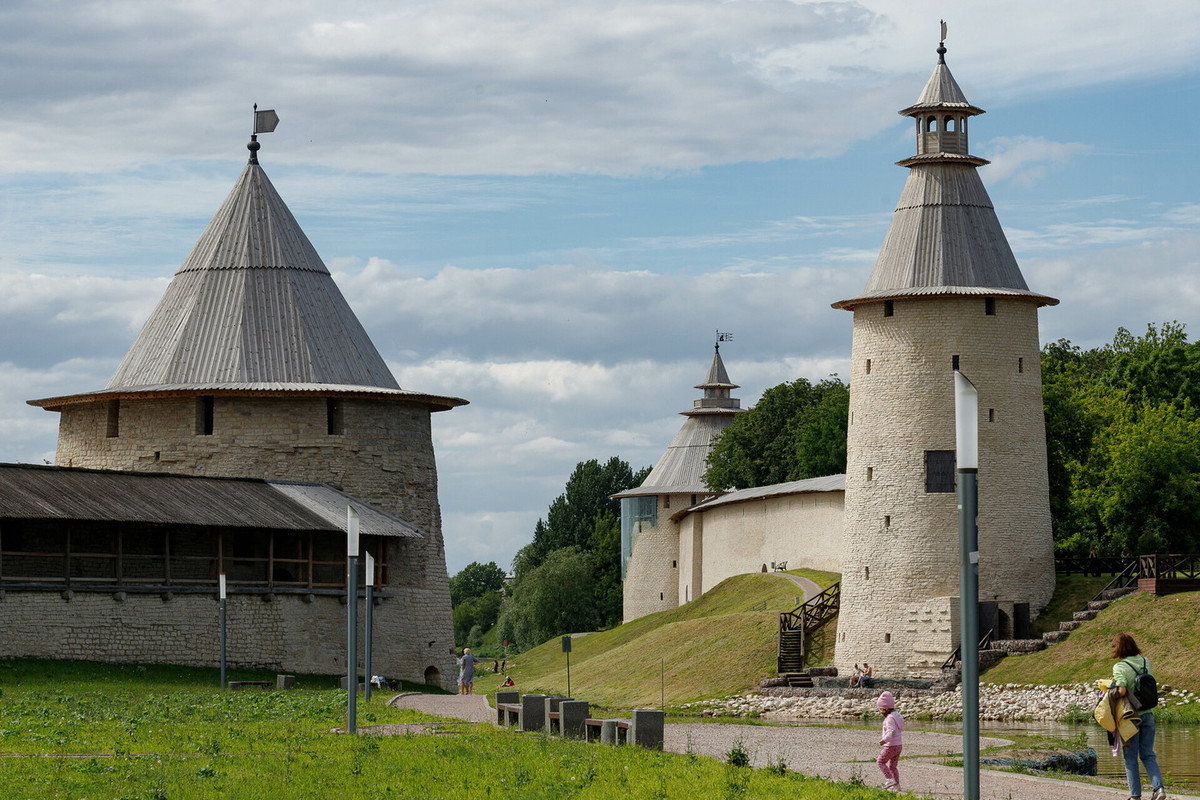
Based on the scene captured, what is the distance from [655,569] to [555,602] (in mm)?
14382

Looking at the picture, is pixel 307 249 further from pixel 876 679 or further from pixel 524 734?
pixel 524 734

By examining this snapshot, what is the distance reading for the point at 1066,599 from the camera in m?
42.8

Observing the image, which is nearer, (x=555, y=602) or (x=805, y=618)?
(x=805, y=618)

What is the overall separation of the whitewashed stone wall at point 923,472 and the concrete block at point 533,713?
2201cm

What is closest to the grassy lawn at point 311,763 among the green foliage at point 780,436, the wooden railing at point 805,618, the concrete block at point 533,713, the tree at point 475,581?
the concrete block at point 533,713

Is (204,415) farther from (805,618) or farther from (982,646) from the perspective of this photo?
(982,646)

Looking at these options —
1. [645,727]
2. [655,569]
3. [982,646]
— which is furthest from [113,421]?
[655,569]

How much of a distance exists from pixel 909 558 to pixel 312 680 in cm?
1571

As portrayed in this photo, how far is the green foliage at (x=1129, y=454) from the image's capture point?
4928 centimetres

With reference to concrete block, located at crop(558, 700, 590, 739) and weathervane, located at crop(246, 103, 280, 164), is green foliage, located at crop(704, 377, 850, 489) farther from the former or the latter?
concrete block, located at crop(558, 700, 590, 739)

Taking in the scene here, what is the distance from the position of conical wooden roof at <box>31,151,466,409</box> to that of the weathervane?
352 mm

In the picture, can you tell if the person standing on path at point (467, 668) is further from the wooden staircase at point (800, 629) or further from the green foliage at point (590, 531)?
the green foliage at point (590, 531)

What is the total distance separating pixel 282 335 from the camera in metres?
41.0

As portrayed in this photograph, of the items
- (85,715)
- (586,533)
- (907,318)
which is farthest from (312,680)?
(586,533)
